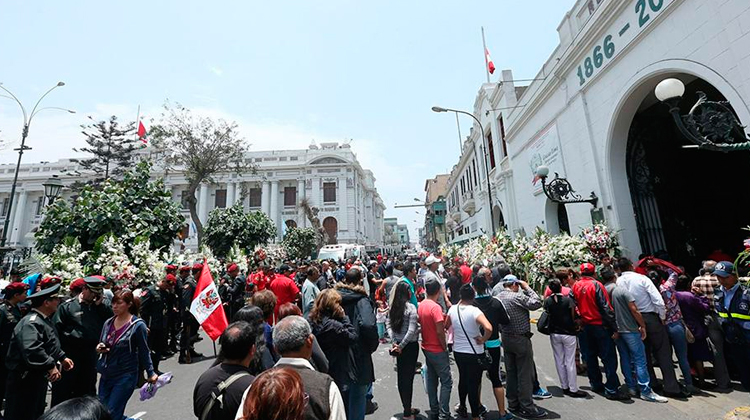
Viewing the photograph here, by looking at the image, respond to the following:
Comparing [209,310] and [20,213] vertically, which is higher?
[20,213]

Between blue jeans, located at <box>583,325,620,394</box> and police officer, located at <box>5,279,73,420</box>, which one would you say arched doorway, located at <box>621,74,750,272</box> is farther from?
police officer, located at <box>5,279,73,420</box>

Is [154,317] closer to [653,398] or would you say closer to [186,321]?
[186,321]

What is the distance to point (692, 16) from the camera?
6066 millimetres

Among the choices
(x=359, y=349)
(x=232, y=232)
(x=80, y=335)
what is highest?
(x=232, y=232)

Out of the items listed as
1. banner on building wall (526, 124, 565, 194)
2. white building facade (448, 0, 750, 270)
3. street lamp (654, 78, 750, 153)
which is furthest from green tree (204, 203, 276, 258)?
street lamp (654, 78, 750, 153)

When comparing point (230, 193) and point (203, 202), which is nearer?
point (230, 193)

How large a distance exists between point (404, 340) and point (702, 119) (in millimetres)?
5225

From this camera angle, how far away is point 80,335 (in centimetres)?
414

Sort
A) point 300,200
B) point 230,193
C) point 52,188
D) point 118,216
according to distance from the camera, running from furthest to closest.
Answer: point 300,200, point 230,193, point 52,188, point 118,216

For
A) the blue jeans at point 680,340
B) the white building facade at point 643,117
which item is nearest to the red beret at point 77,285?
the blue jeans at point 680,340

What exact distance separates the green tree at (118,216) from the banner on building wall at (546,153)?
12.6 metres

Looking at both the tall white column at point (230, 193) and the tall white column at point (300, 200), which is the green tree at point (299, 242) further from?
the tall white column at point (230, 193)

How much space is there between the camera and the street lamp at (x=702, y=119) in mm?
3977

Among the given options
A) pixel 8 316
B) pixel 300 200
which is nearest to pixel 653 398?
pixel 8 316
